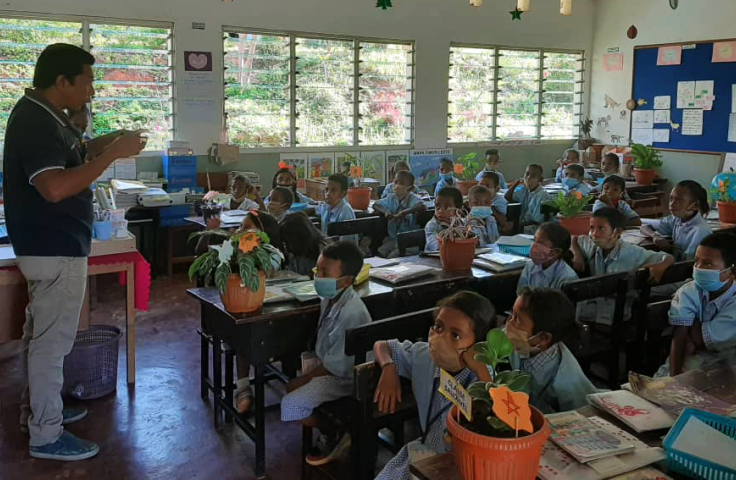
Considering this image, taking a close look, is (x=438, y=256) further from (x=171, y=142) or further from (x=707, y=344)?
(x=171, y=142)

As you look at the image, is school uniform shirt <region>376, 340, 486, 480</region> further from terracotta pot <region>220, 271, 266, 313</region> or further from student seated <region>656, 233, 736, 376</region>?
student seated <region>656, 233, 736, 376</region>

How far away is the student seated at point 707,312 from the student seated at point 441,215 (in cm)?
160

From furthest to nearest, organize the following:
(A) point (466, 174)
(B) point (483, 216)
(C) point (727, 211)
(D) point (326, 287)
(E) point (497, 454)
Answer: (A) point (466, 174) < (C) point (727, 211) < (B) point (483, 216) < (D) point (326, 287) < (E) point (497, 454)

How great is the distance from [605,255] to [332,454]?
6.21 ft

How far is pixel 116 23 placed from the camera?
616 centimetres

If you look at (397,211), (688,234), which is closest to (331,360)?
(688,234)

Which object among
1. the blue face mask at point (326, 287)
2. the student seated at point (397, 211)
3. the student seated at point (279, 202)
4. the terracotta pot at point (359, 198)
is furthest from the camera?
the terracotta pot at point (359, 198)

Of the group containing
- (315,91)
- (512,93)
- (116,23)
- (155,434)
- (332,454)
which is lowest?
(155,434)

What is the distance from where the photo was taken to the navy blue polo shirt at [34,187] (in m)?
2.57

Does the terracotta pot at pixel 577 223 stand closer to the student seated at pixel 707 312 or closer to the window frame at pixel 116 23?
the student seated at pixel 707 312

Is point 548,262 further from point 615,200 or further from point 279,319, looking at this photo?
point 615,200

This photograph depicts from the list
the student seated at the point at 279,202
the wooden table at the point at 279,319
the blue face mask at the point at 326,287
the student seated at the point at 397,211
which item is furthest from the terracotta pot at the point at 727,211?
the blue face mask at the point at 326,287

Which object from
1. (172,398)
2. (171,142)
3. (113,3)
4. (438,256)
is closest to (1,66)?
(113,3)

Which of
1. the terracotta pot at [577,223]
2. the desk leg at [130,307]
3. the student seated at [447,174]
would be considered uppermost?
the student seated at [447,174]
